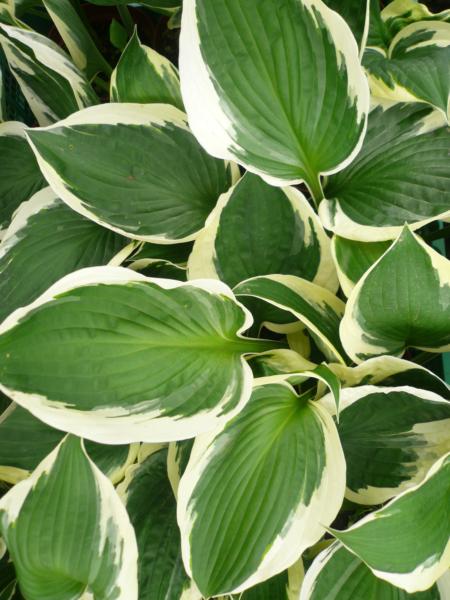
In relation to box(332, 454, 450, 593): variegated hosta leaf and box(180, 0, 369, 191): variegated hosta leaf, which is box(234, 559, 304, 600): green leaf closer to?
box(332, 454, 450, 593): variegated hosta leaf

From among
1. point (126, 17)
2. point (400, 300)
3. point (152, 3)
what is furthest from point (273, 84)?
point (126, 17)

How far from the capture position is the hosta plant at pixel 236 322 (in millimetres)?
487

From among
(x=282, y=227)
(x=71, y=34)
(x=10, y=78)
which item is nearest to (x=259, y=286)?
(x=282, y=227)

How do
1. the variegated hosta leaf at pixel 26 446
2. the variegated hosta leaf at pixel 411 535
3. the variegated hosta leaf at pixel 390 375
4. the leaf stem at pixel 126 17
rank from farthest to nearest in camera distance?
the leaf stem at pixel 126 17 → the variegated hosta leaf at pixel 26 446 → the variegated hosta leaf at pixel 390 375 → the variegated hosta leaf at pixel 411 535

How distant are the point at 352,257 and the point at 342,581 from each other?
31cm

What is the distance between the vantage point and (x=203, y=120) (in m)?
0.54

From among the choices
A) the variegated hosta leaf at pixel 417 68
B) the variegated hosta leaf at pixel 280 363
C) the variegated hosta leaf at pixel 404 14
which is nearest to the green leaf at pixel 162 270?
the variegated hosta leaf at pixel 280 363

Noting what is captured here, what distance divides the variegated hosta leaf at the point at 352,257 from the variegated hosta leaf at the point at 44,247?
270mm

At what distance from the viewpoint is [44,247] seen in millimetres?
696

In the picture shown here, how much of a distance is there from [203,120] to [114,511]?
1.16ft

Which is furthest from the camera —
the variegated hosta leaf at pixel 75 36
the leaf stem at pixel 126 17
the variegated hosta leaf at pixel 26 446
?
the leaf stem at pixel 126 17

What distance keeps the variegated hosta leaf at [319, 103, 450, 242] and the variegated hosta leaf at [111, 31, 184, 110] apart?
0.23 metres

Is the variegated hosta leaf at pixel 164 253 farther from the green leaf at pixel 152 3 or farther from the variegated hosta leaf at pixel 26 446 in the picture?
the green leaf at pixel 152 3

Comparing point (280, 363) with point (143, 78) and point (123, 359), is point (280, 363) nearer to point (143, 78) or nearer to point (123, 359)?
point (123, 359)
